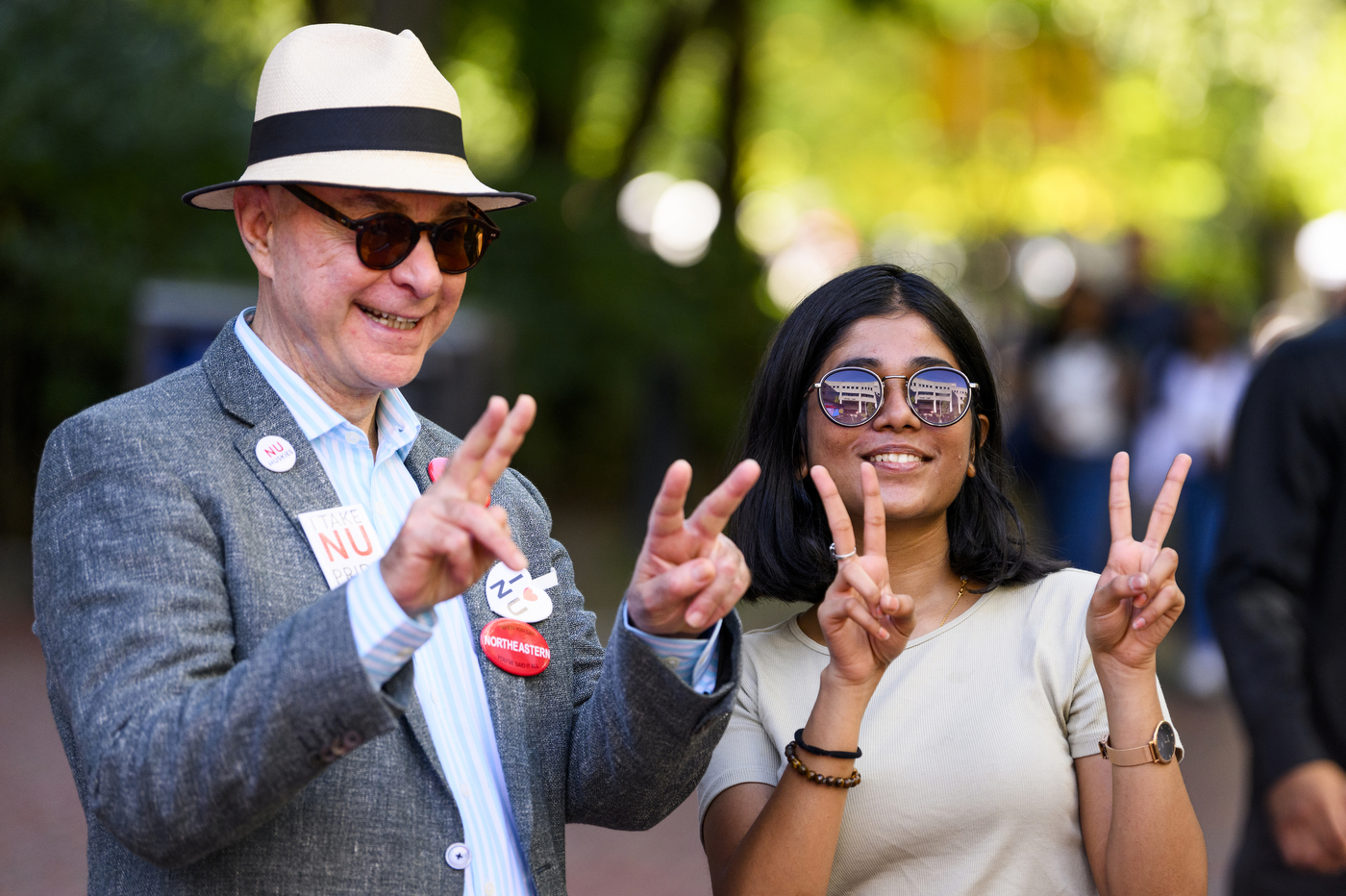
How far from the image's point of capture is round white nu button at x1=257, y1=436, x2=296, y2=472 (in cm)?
237

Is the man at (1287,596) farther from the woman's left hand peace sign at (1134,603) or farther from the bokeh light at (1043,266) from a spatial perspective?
the bokeh light at (1043,266)

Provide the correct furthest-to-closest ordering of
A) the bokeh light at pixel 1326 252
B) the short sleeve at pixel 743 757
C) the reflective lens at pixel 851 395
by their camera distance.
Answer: the bokeh light at pixel 1326 252
the reflective lens at pixel 851 395
the short sleeve at pixel 743 757

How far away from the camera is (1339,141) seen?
2077cm

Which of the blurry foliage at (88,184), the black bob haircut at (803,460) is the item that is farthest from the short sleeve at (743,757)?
the blurry foliage at (88,184)

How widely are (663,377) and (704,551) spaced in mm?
10326

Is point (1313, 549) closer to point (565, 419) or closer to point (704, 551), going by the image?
point (704, 551)

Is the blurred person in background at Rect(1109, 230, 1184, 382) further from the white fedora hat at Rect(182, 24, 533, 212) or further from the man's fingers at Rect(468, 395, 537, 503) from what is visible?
the man's fingers at Rect(468, 395, 537, 503)

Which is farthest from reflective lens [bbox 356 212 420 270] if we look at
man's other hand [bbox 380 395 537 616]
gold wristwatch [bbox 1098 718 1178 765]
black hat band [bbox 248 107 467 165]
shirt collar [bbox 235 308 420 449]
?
gold wristwatch [bbox 1098 718 1178 765]

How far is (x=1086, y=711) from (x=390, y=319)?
1490 mm

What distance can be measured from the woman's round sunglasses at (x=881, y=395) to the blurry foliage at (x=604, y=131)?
5.23 metres

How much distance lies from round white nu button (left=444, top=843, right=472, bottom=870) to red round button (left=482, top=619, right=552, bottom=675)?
0.34 m

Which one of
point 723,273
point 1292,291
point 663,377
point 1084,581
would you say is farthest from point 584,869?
point 1292,291

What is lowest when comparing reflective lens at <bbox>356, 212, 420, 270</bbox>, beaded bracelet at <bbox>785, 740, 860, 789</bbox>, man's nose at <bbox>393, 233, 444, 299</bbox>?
beaded bracelet at <bbox>785, 740, 860, 789</bbox>

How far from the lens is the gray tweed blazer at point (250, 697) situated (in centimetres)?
195
